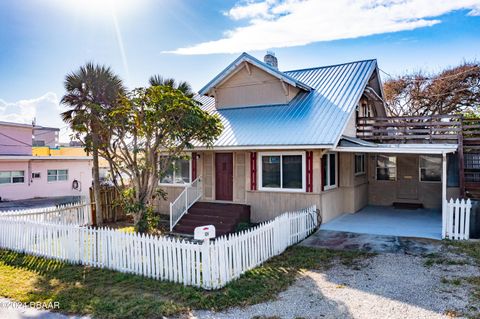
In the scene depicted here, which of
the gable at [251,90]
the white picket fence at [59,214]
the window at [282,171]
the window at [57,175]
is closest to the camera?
the white picket fence at [59,214]

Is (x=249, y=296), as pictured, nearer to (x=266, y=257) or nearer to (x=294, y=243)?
(x=266, y=257)

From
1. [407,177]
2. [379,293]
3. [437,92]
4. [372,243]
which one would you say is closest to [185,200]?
[372,243]

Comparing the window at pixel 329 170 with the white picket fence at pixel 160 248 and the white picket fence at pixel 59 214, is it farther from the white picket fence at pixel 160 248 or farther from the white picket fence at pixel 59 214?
the white picket fence at pixel 59 214

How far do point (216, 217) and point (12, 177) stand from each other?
19671 mm

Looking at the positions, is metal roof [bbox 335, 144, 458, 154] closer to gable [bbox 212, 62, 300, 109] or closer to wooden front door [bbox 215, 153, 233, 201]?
wooden front door [bbox 215, 153, 233, 201]

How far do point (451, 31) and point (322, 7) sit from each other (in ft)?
40.2

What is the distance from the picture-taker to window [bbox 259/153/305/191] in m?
12.4

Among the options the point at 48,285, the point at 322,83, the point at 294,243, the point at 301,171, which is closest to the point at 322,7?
the point at 322,83

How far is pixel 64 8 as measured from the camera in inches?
481

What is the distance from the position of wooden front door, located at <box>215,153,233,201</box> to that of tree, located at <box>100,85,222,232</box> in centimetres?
312

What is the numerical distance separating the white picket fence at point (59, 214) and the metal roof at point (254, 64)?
762 centimetres

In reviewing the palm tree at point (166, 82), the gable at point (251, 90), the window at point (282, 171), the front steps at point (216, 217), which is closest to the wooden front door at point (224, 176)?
the front steps at point (216, 217)

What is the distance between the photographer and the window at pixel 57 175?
27.0 meters

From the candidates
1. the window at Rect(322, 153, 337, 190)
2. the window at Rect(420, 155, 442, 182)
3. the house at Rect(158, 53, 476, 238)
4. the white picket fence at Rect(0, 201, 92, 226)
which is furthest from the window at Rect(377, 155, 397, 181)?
the white picket fence at Rect(0, 201, 92, 226)
